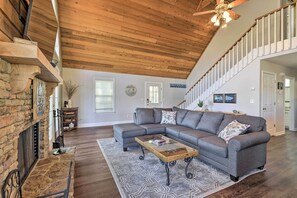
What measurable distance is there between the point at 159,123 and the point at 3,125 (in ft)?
11.7

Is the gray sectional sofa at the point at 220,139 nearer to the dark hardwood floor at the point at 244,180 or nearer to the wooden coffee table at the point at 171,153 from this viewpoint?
the dark hardwood floor at the point at 244,180

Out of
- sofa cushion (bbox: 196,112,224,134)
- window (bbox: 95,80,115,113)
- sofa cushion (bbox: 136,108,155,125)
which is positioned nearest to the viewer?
sofa cushion (bbox: 196,112,224,134)

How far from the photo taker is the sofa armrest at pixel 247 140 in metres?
2.15

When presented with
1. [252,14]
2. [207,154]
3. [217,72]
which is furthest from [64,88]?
[252,14]

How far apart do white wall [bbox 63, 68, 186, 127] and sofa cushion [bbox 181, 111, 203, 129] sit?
140 inches

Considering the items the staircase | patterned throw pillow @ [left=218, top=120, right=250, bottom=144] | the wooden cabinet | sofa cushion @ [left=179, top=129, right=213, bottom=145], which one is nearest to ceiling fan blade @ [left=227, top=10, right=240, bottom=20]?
the staircase

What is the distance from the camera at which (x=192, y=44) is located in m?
6.50

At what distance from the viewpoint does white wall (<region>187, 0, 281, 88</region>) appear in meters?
5.16

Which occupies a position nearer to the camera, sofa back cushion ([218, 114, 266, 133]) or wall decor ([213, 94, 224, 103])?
sofa back cushion ([218, 114, 266, 133])

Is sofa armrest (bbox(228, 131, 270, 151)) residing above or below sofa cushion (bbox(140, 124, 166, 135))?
above

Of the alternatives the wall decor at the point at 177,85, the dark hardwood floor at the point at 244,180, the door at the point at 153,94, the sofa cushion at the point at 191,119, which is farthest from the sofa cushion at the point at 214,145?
the wall decor at the point at 177,85

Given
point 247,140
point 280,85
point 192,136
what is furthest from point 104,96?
point 280,85

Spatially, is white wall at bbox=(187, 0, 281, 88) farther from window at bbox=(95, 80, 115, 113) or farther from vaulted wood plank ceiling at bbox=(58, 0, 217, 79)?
window at bbox=(95, 80, 115, 113)

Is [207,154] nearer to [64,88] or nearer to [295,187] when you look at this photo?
[295,187]
